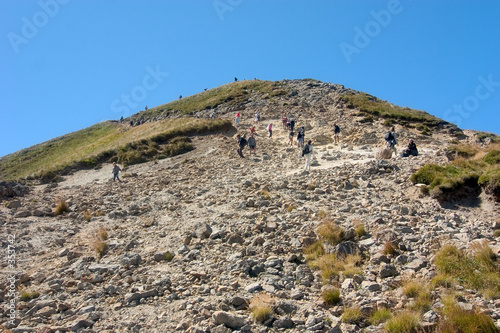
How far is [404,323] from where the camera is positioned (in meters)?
6.96

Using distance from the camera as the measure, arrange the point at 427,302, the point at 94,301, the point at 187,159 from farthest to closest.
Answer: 1. the point at 187,159
2. the point at 94,301
3. the point at 427,302

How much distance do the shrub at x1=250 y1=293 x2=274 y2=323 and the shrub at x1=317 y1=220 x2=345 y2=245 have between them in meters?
3.23

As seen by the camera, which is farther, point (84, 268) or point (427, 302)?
point (84, 268)

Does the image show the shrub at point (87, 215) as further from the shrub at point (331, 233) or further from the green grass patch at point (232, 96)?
the green grass patch at point (232, 96)

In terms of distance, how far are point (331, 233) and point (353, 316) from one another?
13.1 ft

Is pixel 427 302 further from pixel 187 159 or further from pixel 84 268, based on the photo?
pixel 187 159

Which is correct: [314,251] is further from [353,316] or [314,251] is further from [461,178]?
[461,178]

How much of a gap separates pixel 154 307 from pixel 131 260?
3.04 m

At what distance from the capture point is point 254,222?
13875mm

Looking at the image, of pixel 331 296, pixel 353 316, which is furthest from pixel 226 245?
pixel 353 316

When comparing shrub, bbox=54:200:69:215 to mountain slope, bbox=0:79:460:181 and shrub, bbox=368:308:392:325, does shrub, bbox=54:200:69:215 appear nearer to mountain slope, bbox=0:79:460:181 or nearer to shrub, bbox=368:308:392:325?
mountain slope, bbox=0:79:460:181

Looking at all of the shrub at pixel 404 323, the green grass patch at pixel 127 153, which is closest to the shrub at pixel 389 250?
the shrub at pixel 404 323

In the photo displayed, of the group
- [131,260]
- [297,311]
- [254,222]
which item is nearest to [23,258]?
[131,260]

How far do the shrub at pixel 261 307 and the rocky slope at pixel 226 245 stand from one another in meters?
0.11
